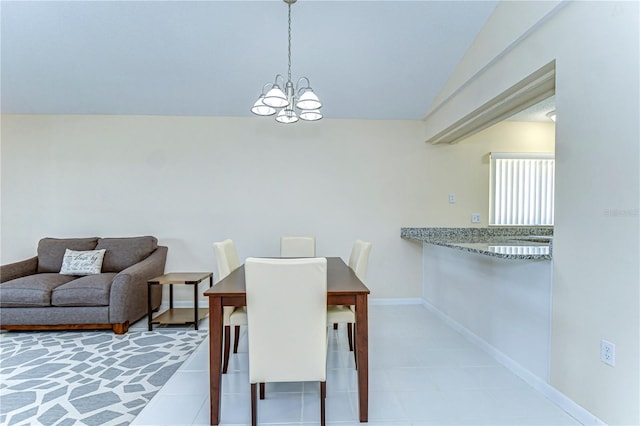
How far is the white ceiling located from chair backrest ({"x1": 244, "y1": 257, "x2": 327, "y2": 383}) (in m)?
2.17

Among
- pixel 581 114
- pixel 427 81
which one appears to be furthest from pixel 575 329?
pixel 427 81

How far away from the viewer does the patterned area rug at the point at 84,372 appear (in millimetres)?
1886

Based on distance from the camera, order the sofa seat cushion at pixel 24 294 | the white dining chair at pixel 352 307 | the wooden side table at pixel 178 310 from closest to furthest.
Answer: the white dining chair at pixel 352 307, the sofa seat cushion at pixel 24 294, the wooden side table at pixel 178 310

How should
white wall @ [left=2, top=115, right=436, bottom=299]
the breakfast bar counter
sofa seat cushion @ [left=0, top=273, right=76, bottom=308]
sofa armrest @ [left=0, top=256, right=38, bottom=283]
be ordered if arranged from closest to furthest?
the breakfast bar counter → sofa seat cushion @ [left=0, top=273, right=76, bottom=308] → sofa armrest @ [left=0, top=256, right=38, bottom=283] → white wall @ [left=2, top=115, right=436, bottom=299]

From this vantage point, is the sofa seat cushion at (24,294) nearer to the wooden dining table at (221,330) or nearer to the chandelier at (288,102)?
the wooden dining table at (221,330)

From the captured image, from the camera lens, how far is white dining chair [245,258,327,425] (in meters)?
1.58

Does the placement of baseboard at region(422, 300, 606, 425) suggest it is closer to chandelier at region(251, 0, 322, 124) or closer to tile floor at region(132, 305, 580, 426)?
tile floor at region(132, 305, 580, 426)

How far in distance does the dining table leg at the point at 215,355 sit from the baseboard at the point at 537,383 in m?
1.96

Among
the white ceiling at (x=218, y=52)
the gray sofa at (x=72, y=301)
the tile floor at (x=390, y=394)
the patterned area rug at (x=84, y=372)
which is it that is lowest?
the patterned area rug at (x=84, y=372)

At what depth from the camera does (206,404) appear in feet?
6.44

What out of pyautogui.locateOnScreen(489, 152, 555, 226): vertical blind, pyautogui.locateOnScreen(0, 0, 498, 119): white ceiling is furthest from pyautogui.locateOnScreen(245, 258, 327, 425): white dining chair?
pyautogui.locateOnScreen(489, 152, 555, 226): vertical blind

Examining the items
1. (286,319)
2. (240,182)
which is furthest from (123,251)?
(286,319)

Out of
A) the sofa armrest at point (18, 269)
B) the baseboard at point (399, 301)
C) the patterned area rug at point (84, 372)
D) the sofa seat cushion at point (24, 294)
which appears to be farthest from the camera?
the baseboard at point (399, 301)

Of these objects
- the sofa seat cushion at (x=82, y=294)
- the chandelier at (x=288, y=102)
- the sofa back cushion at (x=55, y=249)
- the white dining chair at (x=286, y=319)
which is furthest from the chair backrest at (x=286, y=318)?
the sofa back cushion at (x=55, y=249)
